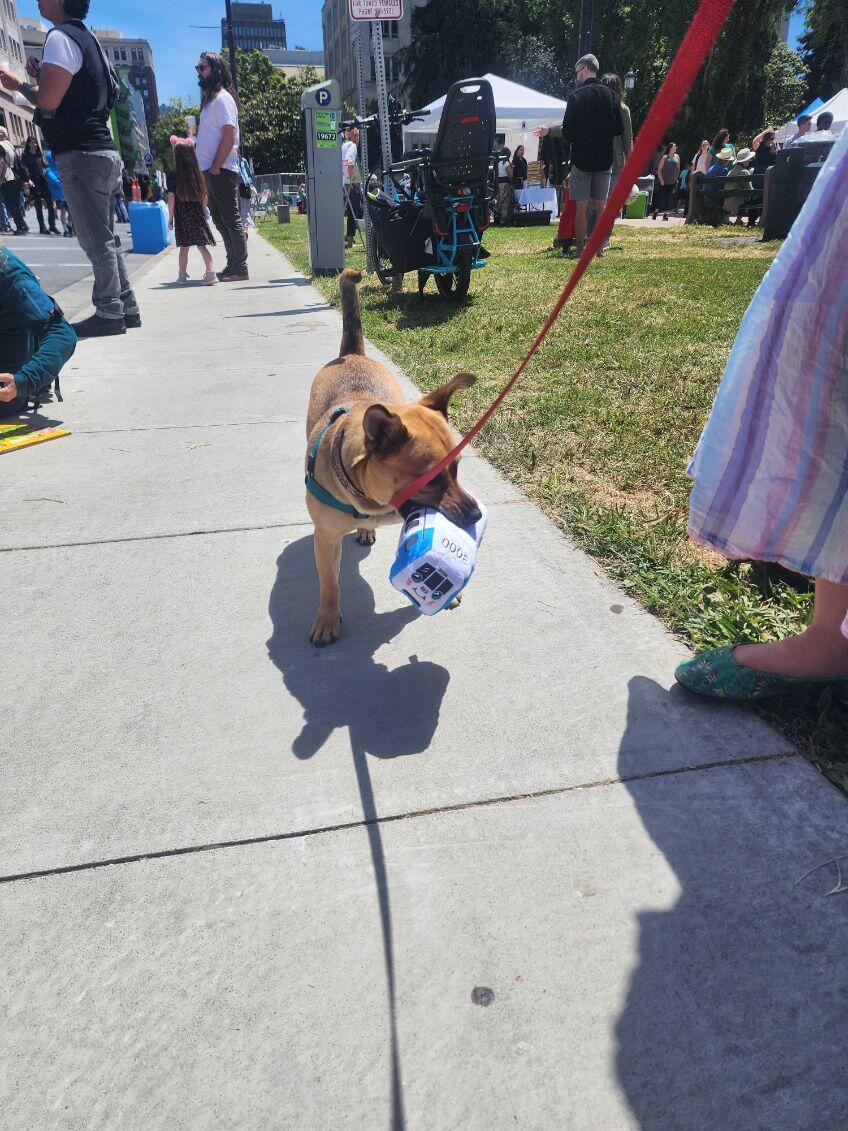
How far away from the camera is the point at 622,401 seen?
15.7 feet

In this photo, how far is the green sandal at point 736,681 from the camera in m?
2.16

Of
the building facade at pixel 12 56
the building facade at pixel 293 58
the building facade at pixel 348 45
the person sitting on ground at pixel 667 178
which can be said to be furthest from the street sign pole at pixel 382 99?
the building facade at pixel 293 58

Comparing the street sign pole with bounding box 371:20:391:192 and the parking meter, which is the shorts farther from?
the parking meter

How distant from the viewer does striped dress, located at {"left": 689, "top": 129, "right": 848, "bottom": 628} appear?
1676mm

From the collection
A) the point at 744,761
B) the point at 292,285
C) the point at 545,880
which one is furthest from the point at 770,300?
the point at 292,285

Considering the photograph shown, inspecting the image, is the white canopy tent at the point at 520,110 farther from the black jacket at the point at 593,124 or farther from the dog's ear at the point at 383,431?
the dog's ear at the point at 383,431

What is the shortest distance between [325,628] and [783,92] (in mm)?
53520

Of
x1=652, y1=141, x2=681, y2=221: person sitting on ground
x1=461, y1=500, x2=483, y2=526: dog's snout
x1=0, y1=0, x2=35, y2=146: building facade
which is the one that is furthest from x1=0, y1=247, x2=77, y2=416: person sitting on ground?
x1=0, y1=0, x2=35, y2=146: building facade

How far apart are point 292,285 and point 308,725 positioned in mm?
9888

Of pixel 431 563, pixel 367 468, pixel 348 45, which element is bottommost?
pixel 431 563

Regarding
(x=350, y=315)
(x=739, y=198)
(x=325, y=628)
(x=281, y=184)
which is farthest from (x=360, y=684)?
(x=281, y=184)

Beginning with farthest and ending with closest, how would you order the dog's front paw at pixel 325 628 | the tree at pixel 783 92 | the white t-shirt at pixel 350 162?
the tree at pixel 783 92
the white t-shirt at pixel 350 162
the dog's front paw at pixel 325 628

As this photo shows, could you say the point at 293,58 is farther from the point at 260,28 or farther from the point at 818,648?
the point at 818,648

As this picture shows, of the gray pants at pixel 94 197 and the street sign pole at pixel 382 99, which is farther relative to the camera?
the street sign pole at pixel 382 99
